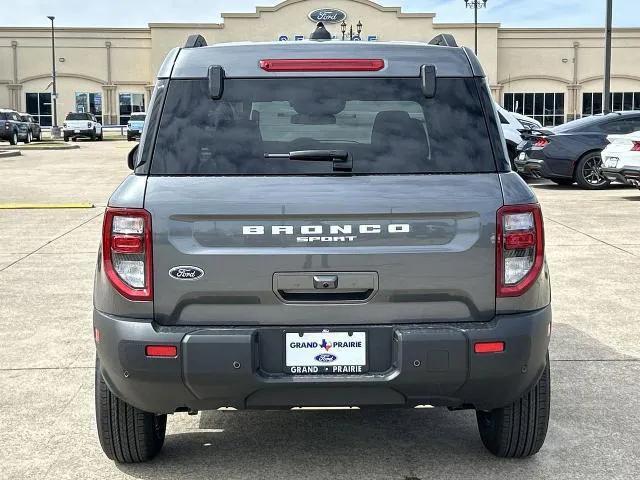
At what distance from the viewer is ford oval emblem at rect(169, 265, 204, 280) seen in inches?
140

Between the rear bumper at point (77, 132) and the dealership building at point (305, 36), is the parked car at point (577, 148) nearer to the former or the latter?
the rear bumper at point (77, 132)

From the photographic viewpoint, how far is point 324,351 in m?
3.58

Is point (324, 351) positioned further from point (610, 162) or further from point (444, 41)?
point (610, 162)

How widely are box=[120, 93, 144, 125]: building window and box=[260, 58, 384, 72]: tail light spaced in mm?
71850

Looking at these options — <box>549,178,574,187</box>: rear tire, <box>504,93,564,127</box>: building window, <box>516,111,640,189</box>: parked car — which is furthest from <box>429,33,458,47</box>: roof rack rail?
<box>504,93,564,127</box>: building window

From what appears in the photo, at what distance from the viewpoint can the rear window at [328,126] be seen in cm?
368

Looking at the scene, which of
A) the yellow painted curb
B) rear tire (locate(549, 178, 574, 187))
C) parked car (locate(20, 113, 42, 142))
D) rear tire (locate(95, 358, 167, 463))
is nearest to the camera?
rear tire (locate(95, 358, 167, 463))

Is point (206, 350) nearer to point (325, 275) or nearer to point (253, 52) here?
point (325, 275)

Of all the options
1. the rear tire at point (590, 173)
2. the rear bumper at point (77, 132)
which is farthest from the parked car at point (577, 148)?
the rear bumper at point (77, 132)

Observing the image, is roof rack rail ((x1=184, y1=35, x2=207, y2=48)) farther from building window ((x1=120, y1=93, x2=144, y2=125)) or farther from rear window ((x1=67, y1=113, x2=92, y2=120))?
building window ((x1=120, y1=93, x2=144, y2=125))

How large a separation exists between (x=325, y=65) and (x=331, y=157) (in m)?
0.41

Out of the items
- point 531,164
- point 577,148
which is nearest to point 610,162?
point 577,148

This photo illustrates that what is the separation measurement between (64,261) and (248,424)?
5.86 m

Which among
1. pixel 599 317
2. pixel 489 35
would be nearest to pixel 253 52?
pixel 599 317
